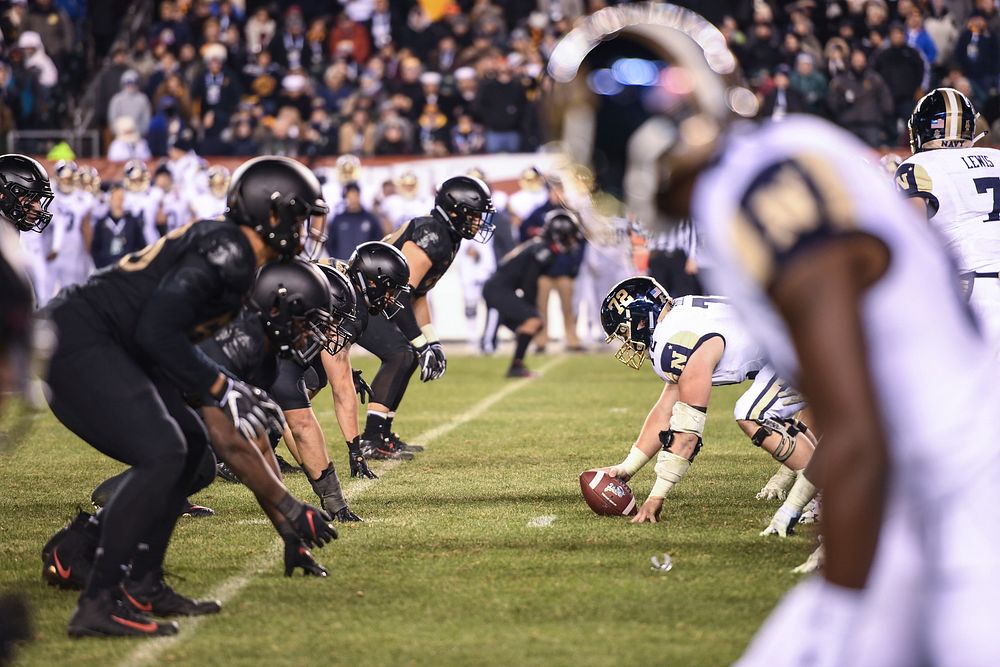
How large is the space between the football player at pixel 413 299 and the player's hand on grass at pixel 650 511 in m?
2.81

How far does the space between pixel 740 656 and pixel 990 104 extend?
15.2 meters

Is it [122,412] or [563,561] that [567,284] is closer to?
[563,561]

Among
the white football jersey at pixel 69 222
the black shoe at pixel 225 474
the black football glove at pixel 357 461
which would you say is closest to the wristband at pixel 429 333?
the black football glove at pixel 357 461

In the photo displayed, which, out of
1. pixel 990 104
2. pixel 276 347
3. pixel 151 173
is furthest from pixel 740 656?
pixel 151 173

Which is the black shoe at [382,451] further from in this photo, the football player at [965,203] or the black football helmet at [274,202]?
the black football helmet at [274,202]

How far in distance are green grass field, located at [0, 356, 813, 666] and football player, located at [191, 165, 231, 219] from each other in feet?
29.3

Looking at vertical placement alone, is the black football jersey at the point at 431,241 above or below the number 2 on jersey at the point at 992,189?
below

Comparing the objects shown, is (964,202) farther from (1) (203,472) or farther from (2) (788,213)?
(2) (788,213)

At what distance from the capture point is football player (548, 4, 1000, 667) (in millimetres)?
2076

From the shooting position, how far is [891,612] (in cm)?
216

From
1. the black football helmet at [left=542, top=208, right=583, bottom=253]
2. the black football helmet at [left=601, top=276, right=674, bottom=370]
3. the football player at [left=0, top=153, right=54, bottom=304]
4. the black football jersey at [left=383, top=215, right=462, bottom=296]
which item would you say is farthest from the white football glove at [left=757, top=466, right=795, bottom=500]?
the black football helmet at [left=542, top=208, right=583, bottom=253]

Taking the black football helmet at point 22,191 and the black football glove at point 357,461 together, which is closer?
the black football helmet at point 22,191

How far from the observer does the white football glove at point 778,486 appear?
7133 mm

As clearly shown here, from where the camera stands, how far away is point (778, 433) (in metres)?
6.28
